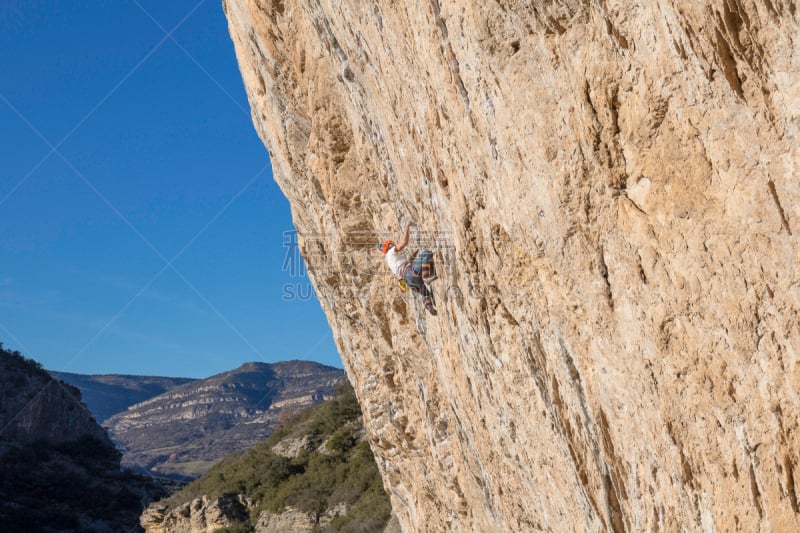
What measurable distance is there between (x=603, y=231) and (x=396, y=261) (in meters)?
3.67

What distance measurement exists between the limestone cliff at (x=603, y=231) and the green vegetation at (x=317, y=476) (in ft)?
52.2

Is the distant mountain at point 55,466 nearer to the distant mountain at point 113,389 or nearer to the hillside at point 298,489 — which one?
the hillside at point 298,489

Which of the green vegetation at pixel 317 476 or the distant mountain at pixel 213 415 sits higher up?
the distant mountain at pixel 213 415

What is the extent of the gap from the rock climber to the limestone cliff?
20cm

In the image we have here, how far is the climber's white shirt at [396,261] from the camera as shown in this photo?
775 cm

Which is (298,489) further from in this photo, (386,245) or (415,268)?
(415,268)

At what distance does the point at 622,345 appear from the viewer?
14.6 ft

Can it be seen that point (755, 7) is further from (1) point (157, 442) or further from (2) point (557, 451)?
(1) point (157, 442)

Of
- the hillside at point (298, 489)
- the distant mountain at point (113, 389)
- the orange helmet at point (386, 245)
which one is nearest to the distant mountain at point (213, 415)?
the distant mountain at point (113, 389)

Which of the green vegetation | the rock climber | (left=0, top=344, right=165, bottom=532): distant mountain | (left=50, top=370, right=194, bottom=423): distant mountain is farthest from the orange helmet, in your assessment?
(left=50, top=370, right=194, bottom=423): distant mountain

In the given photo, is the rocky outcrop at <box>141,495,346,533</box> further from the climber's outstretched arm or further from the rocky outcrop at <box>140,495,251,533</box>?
the climber's outstretched arm

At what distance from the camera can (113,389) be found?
376 ft

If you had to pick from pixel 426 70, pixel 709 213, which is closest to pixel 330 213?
pixel 426 70

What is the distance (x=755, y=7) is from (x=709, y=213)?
1082 millimetres
